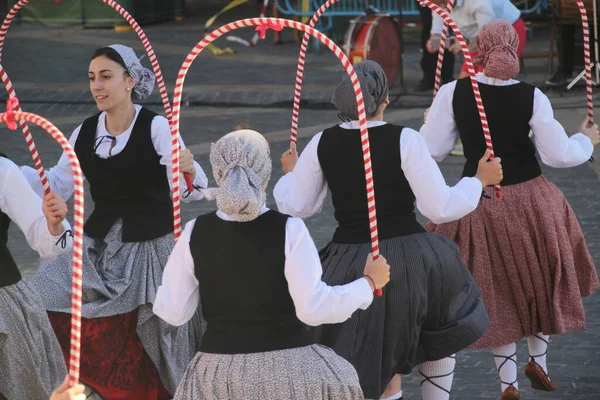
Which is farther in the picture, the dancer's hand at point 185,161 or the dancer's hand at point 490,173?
the dancer's hand at point 490,173

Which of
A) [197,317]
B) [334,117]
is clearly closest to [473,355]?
[197,317]

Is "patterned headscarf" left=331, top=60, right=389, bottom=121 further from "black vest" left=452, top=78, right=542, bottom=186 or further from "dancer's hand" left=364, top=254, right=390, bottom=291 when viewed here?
"black vest" left=452, top=78, right=542, bottom=186

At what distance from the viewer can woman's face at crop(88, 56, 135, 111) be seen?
534 centimetres

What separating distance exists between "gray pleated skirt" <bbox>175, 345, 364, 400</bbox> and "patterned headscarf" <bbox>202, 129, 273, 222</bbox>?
1.57 feet

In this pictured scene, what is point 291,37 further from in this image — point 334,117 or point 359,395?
point 359,395

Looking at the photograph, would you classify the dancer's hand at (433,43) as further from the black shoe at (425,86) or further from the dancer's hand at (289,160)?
the dancer's hand at (289,160)

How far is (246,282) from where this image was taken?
393cm

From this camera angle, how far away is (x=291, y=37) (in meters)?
18.9

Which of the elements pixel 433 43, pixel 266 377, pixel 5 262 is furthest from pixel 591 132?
pixel 433 43

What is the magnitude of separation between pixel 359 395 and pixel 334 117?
29.7 feet

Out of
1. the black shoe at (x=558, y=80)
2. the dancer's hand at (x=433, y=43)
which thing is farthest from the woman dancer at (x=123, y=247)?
the black shoe at (x=558, y=80)

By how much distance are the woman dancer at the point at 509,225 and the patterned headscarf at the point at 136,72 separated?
1370 millimetres

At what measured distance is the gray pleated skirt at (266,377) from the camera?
3955 mm

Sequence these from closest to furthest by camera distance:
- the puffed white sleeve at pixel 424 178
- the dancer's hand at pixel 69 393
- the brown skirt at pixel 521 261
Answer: the dancer's hand at pixel 69 393, the puffed white sleeve at pixel 424 178, the brown skirt at pixel 521 261
